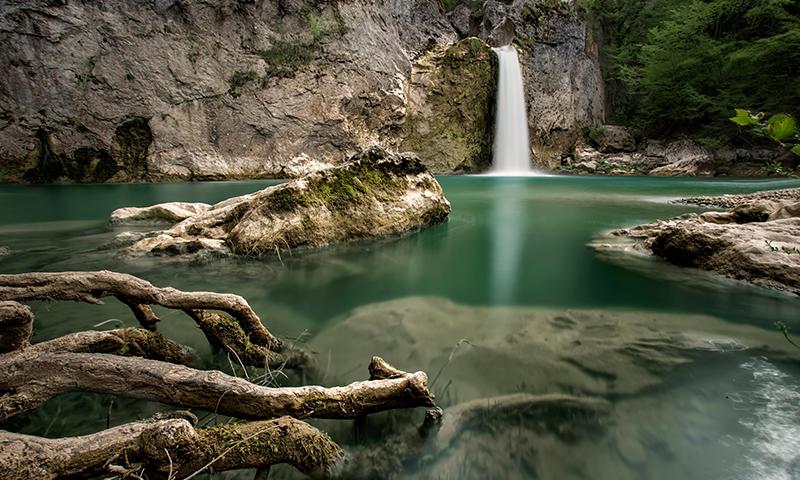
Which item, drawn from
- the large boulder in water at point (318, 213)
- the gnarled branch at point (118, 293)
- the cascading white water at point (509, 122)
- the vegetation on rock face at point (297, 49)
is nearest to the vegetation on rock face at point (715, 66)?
the cascading white water at point (509, 122)

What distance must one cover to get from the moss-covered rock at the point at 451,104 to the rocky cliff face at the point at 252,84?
90 millimetres

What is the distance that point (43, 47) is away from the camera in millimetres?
15891

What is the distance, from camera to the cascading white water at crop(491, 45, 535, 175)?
2445cm

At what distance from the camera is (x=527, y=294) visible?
3.70 meters

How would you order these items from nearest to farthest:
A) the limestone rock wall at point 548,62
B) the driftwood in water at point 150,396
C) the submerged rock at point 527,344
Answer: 1. the driftwood in water at point 150,396
2. the submerged rock at point 527,344
3. the limestone rock wall at point 548,62

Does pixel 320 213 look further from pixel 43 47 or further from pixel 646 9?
pixel 646 9

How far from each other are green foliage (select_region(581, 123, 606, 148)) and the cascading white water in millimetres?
4499

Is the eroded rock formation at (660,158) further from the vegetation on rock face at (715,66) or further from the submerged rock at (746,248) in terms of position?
the submerged rock at (746,248)

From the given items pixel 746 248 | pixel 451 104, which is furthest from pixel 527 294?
pixel 451 104

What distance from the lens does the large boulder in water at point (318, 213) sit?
15.9 feet

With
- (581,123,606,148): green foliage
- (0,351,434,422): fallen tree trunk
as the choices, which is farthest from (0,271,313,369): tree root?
(581,123,606,148): green foliage

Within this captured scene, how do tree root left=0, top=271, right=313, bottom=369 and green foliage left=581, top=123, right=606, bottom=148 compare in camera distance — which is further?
green foliage left=581, top=123, right=606, bottom=148

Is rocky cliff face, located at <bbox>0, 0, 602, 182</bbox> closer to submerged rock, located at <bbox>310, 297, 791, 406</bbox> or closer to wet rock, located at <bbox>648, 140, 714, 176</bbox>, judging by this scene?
wet rock, located at <bbox>648, 140, 714, 176</bbox>

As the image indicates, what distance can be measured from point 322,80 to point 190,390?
2167 centimetres
